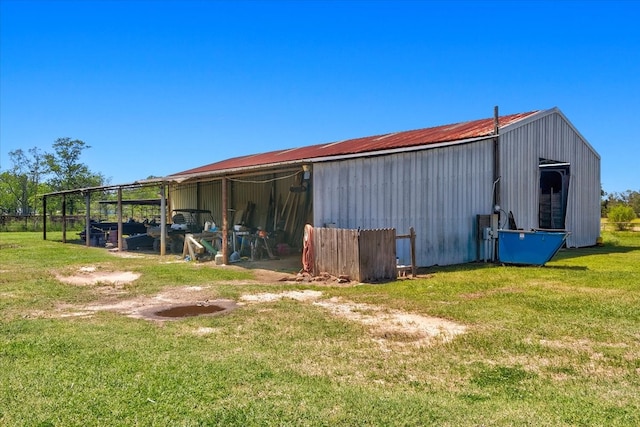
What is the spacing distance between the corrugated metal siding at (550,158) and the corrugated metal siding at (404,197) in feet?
7.62

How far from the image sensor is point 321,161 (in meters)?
11.3

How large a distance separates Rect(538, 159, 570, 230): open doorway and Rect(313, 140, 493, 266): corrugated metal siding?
6123mm

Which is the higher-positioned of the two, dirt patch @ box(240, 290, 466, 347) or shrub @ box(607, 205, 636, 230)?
shrub @ box(607, 205, 636, 230)

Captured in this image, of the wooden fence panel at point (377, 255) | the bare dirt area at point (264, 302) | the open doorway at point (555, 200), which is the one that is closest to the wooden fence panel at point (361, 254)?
the wooden fence panel at point (377, 255)

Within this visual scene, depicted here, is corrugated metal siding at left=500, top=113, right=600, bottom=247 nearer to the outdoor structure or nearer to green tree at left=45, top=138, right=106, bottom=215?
the outdoor structure

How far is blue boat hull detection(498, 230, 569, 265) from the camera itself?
10867 millimetres

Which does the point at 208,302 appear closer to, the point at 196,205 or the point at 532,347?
the point at 532,347

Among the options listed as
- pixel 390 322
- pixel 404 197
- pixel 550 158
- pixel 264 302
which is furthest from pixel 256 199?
pixel 390 322

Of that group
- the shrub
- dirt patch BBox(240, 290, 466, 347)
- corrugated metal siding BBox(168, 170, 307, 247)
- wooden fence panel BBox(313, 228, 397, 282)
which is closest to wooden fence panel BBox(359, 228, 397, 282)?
wooden fence panel BBox(313, 228, 397, 282)

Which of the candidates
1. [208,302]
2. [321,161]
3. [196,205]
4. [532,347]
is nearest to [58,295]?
[208,302]

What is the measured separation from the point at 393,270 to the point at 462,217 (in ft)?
12.1

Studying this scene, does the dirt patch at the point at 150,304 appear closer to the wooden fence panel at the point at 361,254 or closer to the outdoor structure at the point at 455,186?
the wooden fence panel at the point at 361,254

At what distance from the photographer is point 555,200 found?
17.0 meters

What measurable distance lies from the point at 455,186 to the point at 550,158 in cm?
559
